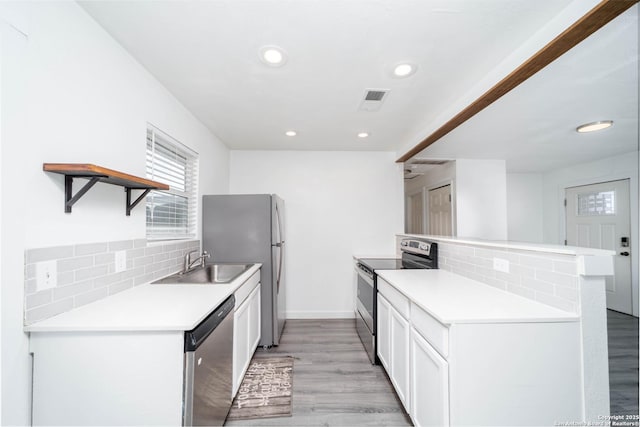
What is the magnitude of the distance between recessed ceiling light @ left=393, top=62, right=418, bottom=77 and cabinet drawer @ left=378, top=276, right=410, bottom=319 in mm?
1560

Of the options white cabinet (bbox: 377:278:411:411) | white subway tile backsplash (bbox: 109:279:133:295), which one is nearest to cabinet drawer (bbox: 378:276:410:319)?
white cabinet (bbox: 377:278:411:411)

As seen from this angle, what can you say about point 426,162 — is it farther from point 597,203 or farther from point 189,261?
point 189,261

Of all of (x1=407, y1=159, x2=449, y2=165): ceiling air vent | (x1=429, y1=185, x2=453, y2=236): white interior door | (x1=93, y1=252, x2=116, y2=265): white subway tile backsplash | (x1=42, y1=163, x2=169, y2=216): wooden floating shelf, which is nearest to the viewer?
(x1=42, y1=163, x2=169, y2=216): wooden floating shelf

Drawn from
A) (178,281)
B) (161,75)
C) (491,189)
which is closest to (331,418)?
(178,281)

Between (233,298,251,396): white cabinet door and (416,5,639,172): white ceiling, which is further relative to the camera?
(233,298,251,396): white cabinet door

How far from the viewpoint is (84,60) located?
1381 mm

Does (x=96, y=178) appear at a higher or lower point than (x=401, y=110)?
lower

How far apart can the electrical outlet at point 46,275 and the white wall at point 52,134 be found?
7 centimetres

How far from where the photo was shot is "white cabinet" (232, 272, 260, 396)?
1.93 m

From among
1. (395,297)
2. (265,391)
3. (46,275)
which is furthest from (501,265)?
(46,275)

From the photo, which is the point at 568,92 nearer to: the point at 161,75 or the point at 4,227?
the point at 161,75

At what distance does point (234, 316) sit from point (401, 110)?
2269mm

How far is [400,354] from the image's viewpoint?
189 centimetres

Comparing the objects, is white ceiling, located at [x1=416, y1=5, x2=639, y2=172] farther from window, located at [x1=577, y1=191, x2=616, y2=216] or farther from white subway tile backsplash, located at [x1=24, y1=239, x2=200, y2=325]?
white subway tile backsplash, located at [x1=24, y1=239, x2=200, y2=325]
